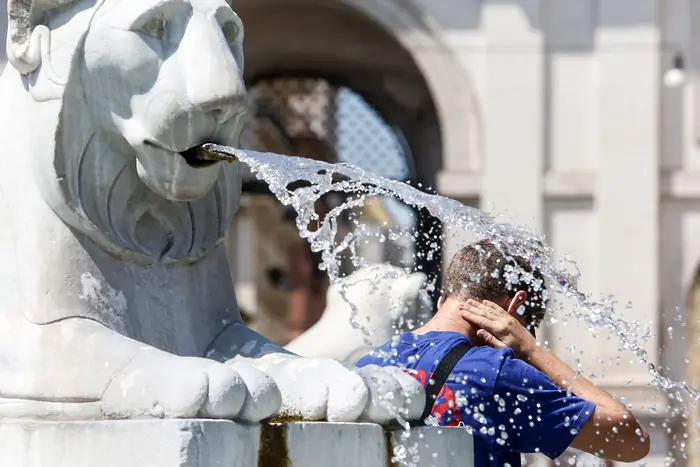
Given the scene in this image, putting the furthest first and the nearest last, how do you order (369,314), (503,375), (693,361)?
(693,361), (369,314), (503,375)

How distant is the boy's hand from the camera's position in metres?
3.56

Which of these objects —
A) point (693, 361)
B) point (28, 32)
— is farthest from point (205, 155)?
point (693, 361)

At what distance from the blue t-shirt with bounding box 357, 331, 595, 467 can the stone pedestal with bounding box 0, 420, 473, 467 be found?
276 millimetres

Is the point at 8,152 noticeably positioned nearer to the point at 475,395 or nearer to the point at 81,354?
the point at 81,354

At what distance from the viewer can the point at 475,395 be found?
3441 mm

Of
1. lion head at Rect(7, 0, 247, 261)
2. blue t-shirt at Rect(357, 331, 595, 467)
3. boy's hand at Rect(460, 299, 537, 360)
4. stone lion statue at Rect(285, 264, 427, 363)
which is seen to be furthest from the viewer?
stone lion statue at Rect(285, 264, 427, 363)

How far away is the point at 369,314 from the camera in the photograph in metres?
4.57

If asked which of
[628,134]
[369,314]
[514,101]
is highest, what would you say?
[514,101]

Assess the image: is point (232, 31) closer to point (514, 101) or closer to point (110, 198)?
point (110, 198)

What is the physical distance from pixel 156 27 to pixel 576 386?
3.72 ft

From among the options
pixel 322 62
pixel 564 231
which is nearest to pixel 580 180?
pixel 564 231

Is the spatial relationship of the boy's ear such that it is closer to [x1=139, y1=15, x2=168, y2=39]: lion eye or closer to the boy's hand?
the boy's hand

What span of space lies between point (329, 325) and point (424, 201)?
1.16 metres

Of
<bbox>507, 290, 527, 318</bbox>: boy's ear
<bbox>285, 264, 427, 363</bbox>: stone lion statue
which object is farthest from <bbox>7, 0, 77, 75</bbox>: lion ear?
<bbox>285, 264, 427, 363</bbox>: stone lion statue
